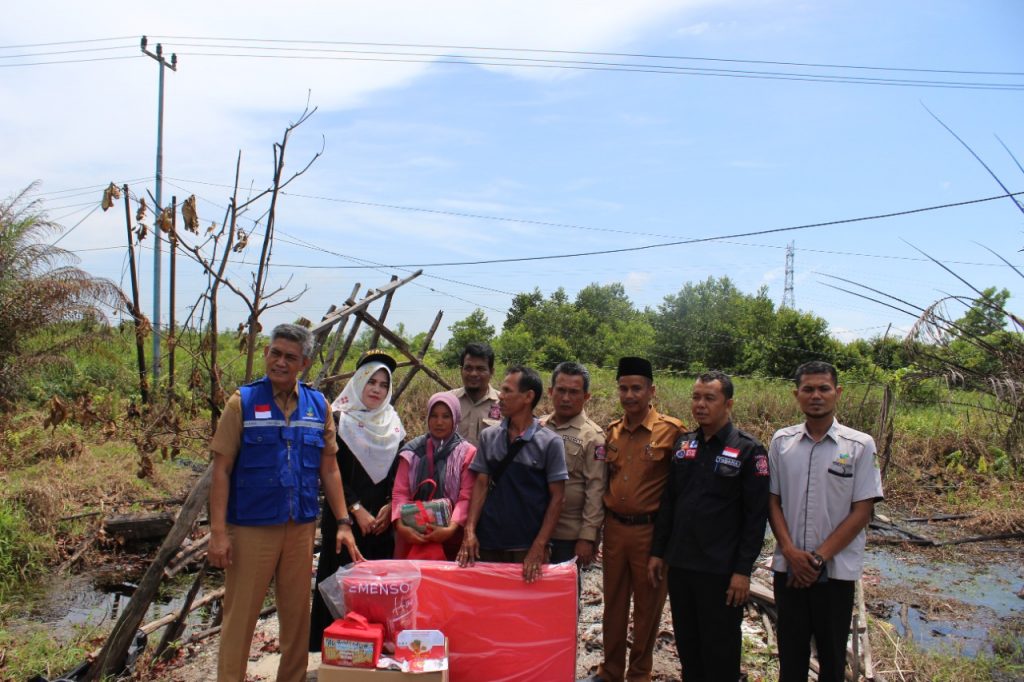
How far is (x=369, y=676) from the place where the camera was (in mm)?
3004

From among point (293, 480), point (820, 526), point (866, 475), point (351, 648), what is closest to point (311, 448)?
point (293, 480)

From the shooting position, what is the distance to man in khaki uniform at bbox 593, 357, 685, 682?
3.68 meters

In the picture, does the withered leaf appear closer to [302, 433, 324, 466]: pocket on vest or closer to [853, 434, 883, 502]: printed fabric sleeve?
[302, 433, 324, 466]: pocket on vest

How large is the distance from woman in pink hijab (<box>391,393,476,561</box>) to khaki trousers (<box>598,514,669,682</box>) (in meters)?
0.80

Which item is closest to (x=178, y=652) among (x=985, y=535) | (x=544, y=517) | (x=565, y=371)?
(x=544, y=517)

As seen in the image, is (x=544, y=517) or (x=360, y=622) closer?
(x=360, y=622)

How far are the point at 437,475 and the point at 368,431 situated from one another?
47 cm

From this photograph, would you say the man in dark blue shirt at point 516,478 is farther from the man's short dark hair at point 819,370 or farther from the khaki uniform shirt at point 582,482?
the man's short dark hair at point 819,370

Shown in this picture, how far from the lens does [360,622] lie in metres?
3.13

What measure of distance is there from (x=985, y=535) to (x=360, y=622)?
32.0ft

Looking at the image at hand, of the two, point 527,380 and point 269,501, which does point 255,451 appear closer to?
point 269,501

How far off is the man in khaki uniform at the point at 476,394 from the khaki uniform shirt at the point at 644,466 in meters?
0.84

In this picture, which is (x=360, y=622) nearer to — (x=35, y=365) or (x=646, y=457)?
(x=646, y=457)

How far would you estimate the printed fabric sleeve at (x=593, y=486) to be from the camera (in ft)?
12.4
